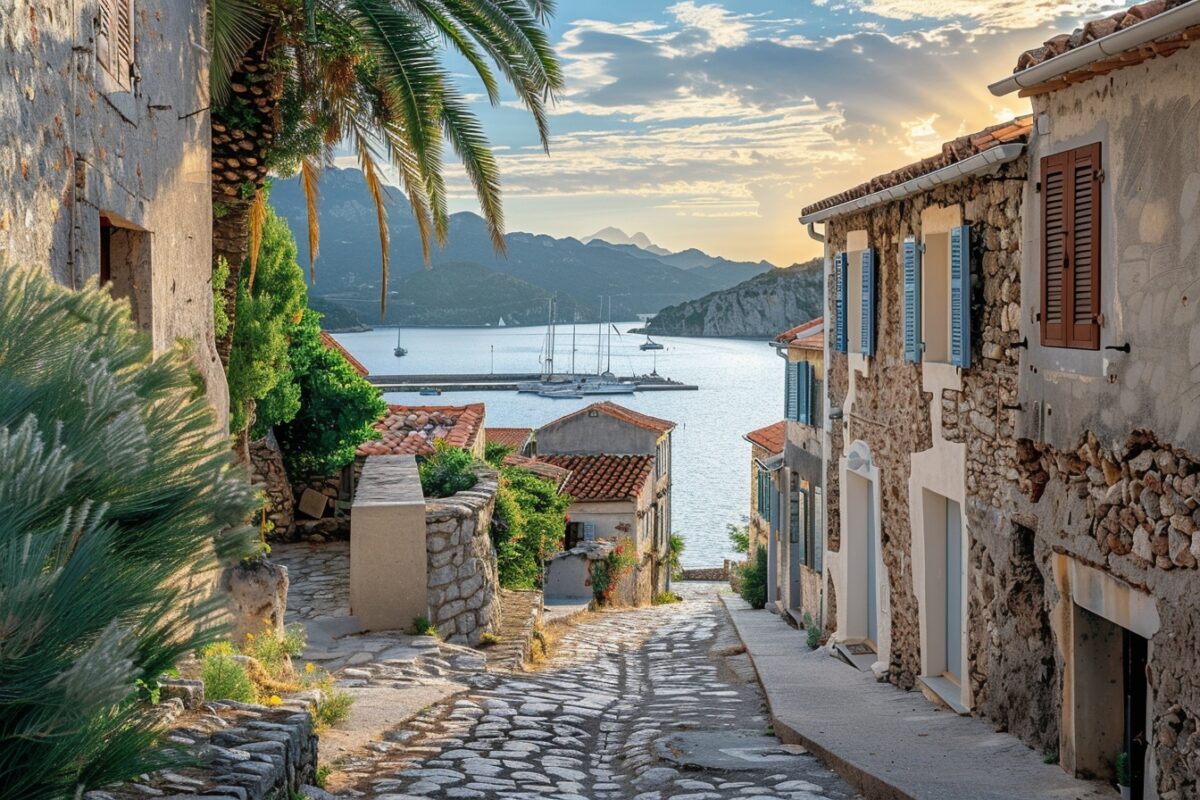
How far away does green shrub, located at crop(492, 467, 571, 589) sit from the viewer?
16016 mm

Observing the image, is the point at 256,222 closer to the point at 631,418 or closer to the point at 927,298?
the point at 927,298

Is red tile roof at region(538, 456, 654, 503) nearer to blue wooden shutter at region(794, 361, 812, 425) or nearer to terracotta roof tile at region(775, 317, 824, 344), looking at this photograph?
terracotta roof tile at region(775, 317, 824, 344)

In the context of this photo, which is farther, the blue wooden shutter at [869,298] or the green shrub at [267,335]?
the green shrub at [267,335]

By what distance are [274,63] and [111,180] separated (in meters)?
4.82

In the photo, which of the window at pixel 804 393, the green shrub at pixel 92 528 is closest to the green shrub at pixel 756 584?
the window at pixel 804 393

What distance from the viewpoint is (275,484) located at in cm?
1691

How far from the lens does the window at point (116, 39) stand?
263 inches

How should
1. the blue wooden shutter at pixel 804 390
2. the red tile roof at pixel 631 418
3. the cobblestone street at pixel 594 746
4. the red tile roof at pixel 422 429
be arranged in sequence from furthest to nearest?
the red tile roof at pixel 631 418
the red tile roof at pixel 422 429
the blue wooden shutter at pixel 804 390
the cobblestone street at pixel 594 746

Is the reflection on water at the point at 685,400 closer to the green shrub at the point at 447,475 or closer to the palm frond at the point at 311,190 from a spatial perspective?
the green shrub at the point at 447,475

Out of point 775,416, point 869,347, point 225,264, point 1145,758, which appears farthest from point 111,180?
point 775,416

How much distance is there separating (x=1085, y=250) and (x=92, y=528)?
21.0 feet

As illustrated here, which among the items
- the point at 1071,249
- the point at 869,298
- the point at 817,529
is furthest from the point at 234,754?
the point at 817,529

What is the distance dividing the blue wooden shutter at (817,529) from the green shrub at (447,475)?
4695 mm

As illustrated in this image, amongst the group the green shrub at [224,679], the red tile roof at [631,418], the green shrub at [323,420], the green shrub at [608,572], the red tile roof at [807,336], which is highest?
the red tile roof at [807,336]
